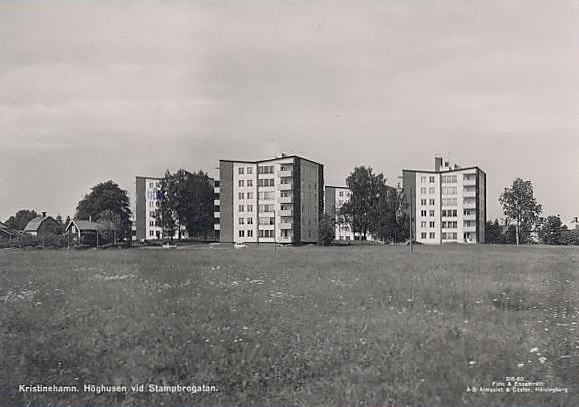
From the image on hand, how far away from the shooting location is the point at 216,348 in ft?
22.1

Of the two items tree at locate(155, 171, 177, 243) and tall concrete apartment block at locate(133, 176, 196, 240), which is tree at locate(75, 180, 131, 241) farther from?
tree at locate(155, 171, 177, 243)

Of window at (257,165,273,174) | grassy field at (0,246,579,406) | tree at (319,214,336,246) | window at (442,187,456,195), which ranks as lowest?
grassy field at (0,246,579,406)

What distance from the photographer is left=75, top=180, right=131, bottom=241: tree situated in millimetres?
7844

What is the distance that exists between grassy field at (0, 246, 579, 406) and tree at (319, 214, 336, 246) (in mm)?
8822

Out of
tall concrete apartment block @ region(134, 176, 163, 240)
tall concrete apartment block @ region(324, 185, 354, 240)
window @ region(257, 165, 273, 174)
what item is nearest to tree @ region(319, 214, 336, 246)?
tall concrete apartment block @ region(324, 185, 354, 240)

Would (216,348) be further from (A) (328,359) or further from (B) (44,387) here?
(B) (44,387)

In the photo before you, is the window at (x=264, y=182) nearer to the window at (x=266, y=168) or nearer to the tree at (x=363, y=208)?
the window at (x=266, y=168)

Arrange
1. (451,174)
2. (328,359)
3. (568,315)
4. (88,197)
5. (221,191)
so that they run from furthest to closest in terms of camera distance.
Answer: (221,191) < (451,174) < (88,197) < (568,315) < (328,359)

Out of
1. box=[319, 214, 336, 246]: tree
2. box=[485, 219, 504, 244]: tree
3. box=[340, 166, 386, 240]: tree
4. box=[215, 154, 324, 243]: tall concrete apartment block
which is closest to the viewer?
box=[485, 219, 504, 244]: tree

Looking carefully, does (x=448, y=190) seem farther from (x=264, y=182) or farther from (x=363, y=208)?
(x=363, y=208)

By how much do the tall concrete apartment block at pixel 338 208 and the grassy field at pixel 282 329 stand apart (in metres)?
8.27

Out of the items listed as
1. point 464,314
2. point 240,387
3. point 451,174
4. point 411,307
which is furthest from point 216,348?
point 451,174

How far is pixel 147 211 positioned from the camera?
28.2ft

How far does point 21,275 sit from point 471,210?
808 centimetres
